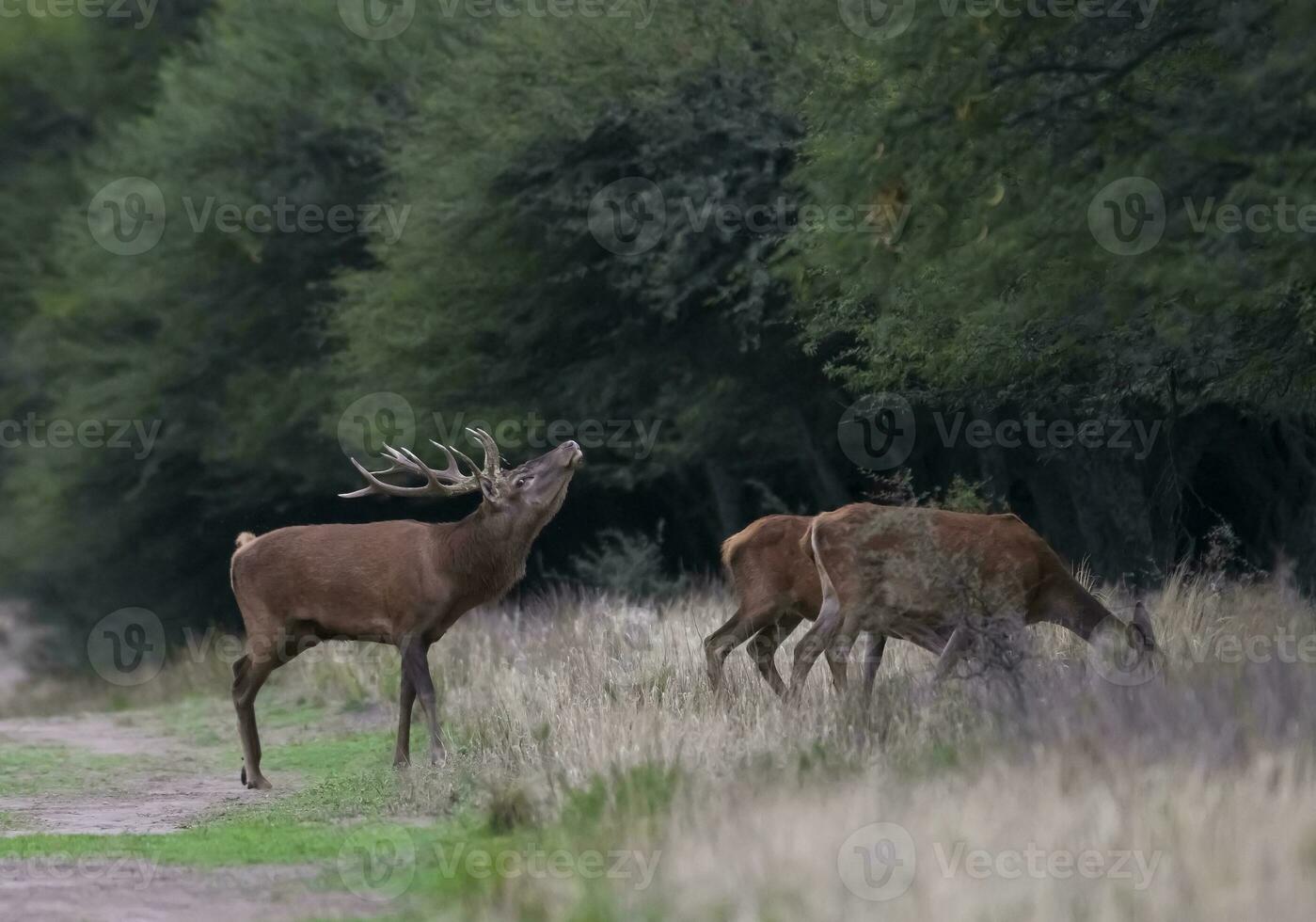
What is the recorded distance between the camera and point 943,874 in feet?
26.2

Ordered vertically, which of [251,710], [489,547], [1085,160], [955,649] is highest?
[1085,160]

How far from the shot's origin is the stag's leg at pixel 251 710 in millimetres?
14828

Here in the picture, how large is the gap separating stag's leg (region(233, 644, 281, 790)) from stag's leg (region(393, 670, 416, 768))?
0.92 metres

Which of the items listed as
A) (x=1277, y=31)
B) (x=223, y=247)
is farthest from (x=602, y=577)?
(x=1277, y=31)

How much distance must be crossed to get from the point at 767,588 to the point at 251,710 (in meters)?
3.58

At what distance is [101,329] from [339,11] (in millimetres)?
8438

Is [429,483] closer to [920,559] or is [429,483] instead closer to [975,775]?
[920,559]

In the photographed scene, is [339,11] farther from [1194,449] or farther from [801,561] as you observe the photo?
[801,561]

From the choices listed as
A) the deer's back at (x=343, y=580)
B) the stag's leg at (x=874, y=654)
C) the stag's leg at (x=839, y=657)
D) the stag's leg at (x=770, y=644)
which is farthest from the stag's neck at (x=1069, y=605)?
the deer's back at (x=343, y=580)

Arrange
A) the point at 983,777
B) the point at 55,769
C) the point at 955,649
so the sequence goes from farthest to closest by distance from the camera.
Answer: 1. the point at 55,769
2. the point at 955,649
3. the point at 983,777

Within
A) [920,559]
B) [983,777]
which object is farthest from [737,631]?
[983,777]

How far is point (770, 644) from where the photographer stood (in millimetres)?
14766

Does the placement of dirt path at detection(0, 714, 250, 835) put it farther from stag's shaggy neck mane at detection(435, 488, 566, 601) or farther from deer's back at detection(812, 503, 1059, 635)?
deer's back at detection(812, 503, 1059, 635)

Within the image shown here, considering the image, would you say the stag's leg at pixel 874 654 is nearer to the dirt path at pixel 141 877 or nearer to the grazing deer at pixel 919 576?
the grazing deer at pixel 919 576
